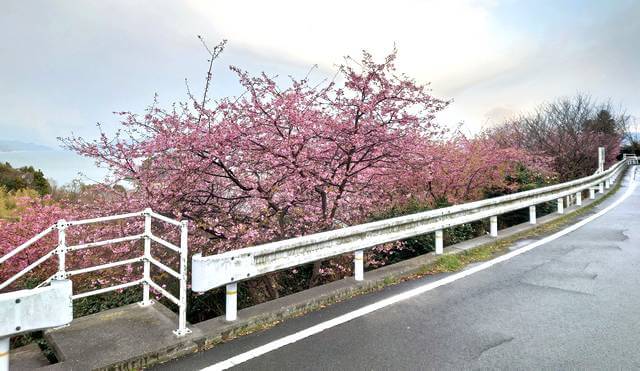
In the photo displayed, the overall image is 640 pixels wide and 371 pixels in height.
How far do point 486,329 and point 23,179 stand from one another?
40952mm

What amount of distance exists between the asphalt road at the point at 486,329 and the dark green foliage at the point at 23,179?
36238 mm

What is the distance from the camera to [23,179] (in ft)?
111

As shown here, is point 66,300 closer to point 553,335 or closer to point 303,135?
point 303,135

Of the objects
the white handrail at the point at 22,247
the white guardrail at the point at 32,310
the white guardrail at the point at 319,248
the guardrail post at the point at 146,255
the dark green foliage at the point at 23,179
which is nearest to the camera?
the white guardrail at the point at 32,310

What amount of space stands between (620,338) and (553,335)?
56 centimetres

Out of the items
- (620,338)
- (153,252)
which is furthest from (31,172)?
(620,338)

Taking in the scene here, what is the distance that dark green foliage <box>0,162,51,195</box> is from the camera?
108ft

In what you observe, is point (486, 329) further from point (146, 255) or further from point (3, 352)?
point (3, 352)

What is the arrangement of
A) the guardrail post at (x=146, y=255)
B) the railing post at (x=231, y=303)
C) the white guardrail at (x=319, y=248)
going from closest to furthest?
the white guardrail at (x=319, y=248), the railing post at (x=231, y=303), the guardrail post at (x=146, y=255)

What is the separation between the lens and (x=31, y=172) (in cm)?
3534

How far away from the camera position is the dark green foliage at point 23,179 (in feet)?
108

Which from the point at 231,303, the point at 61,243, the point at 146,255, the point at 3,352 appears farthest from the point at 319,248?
the point at 3,352

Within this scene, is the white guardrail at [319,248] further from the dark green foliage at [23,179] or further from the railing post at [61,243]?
the dark green foliage at [23,179]

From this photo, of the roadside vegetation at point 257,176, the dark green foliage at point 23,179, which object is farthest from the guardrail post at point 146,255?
the dark green foliage at point 23,179
